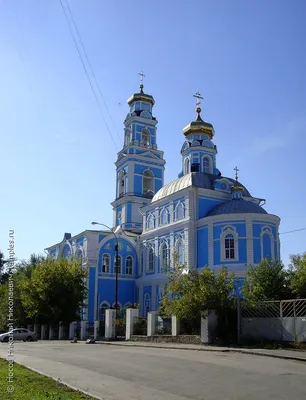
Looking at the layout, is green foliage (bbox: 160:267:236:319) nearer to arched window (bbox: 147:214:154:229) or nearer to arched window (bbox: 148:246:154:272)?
arched window (bbox: 148:246:154:272)

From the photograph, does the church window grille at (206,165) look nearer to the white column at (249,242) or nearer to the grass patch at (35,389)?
the white column at (249,242)

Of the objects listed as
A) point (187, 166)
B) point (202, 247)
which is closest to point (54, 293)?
point (202, 247)

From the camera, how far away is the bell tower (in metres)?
52.3

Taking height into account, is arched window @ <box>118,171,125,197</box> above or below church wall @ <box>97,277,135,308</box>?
above

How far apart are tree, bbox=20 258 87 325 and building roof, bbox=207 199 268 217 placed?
43.1 ft

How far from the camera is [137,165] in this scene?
53.2m


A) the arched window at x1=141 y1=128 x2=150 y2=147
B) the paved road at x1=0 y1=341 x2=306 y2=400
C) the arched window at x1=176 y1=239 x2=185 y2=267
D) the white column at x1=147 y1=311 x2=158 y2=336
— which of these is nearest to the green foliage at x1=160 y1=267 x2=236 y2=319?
the white column at x1=147 y1=311 x2=158 y2=336

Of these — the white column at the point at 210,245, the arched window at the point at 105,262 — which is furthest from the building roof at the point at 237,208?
the arched window at the point at 105,262

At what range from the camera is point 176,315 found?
82.3 ft

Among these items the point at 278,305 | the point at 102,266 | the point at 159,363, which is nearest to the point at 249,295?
the point at 278,305

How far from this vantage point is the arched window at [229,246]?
38.8 m

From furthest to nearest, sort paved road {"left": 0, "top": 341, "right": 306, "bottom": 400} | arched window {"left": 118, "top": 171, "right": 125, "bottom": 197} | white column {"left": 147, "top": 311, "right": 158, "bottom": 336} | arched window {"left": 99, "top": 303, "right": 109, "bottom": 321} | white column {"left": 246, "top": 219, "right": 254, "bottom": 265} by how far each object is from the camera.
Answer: arched window {"left": 118, "top": 171, "right": 125, "bottom": 197}
arched window {"left": 99, "top": 303, "right": 109, "bottom": 321}
white column {"left": 246, "top": 219, "right": 254, "bottom": 265}
white column {"left": 147, "top": 311, "right": 158, "bottom": 336}
paved road {"left": 0, "top": 341, "right": 306, "bottom": 400}

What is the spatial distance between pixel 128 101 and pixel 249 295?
38359 mm

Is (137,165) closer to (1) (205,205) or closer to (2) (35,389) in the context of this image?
(1) (205,205)
